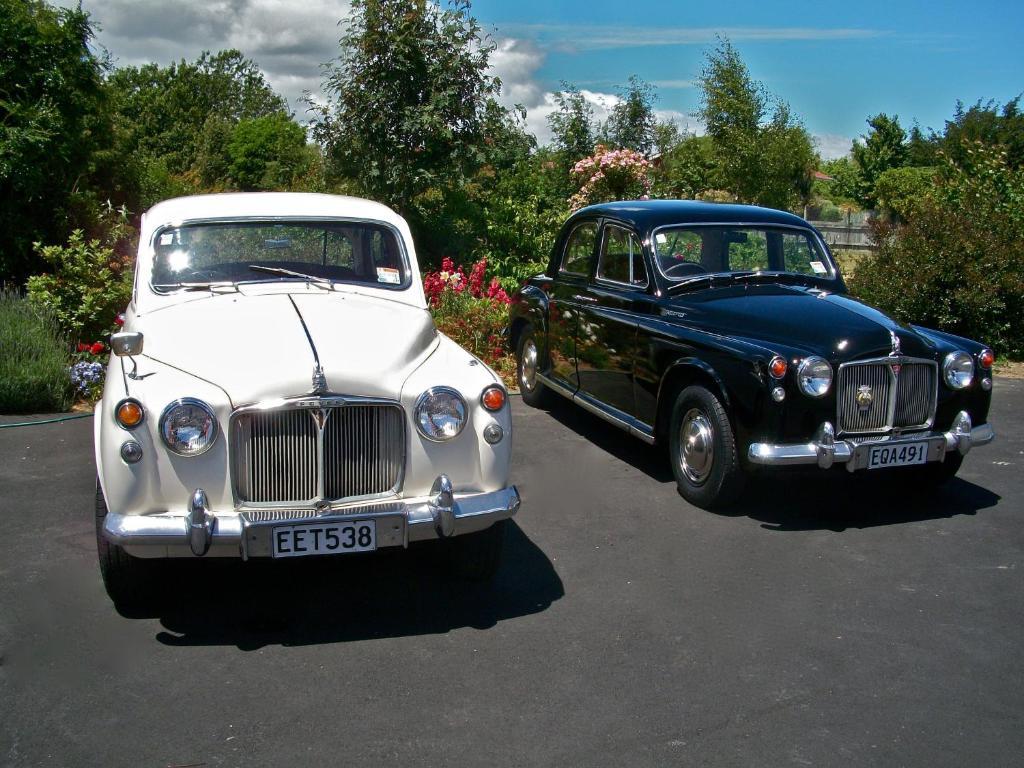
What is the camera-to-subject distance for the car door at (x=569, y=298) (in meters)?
7.51

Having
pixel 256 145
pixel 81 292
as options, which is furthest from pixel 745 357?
pixel 256 145

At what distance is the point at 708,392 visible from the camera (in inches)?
225

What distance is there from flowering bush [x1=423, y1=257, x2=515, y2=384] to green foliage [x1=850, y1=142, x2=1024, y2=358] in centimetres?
487

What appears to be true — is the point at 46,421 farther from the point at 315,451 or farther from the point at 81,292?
the point at 315,451

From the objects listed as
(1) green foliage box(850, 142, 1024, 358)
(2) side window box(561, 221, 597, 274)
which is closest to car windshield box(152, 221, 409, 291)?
(2) side window box(561, 221, 597, 274)

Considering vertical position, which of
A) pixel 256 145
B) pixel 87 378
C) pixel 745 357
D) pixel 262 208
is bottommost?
pixel 87 378

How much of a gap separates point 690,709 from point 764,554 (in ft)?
5.97

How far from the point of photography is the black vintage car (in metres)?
5.36

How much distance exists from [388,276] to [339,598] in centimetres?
194

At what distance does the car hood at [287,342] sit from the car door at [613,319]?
81.6 inches

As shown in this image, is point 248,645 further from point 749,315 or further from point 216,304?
point 749,315

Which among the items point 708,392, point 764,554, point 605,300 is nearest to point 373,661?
point 764,554

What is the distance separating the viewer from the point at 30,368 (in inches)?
312

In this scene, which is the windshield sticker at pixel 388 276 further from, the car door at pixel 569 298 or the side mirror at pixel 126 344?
the car door at pixel 569 298
